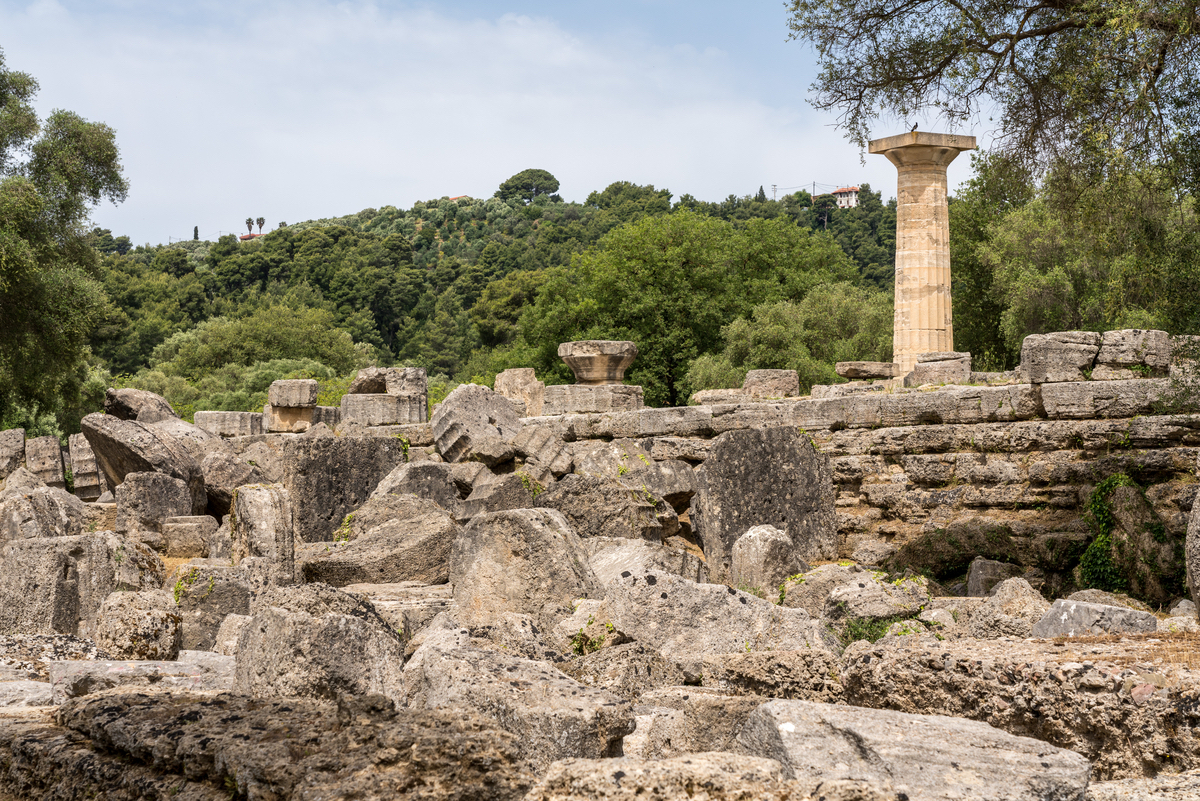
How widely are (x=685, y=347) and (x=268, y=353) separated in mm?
25636

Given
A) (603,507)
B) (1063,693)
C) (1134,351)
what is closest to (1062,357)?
(1134,351)

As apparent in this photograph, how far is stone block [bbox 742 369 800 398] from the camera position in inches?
614

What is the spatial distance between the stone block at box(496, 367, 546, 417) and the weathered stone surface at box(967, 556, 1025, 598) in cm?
891

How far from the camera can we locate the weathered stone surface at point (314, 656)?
419cm

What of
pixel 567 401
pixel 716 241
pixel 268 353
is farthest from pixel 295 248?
pixel 567 401

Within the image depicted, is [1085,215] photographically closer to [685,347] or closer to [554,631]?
[554,631]

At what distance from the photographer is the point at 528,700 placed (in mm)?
3799

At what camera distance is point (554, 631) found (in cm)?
531

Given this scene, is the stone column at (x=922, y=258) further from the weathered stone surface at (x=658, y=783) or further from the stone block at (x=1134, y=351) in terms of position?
the weathered stone surface at (x=658, y=783)

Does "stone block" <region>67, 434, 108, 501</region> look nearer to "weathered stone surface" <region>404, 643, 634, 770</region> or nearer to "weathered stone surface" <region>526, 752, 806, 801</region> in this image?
"weathered stone surface" <region>404, 643, 634, 770</region>

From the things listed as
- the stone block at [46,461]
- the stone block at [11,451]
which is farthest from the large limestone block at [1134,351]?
the stone block at [11,451]

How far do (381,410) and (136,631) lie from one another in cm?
813

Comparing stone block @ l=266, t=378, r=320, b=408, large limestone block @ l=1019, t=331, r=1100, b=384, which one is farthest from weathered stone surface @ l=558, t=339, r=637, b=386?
large limestone block @ l=1019, t=331, r=1100, b=384

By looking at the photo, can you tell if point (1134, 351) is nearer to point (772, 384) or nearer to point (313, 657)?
point (772, 384)
